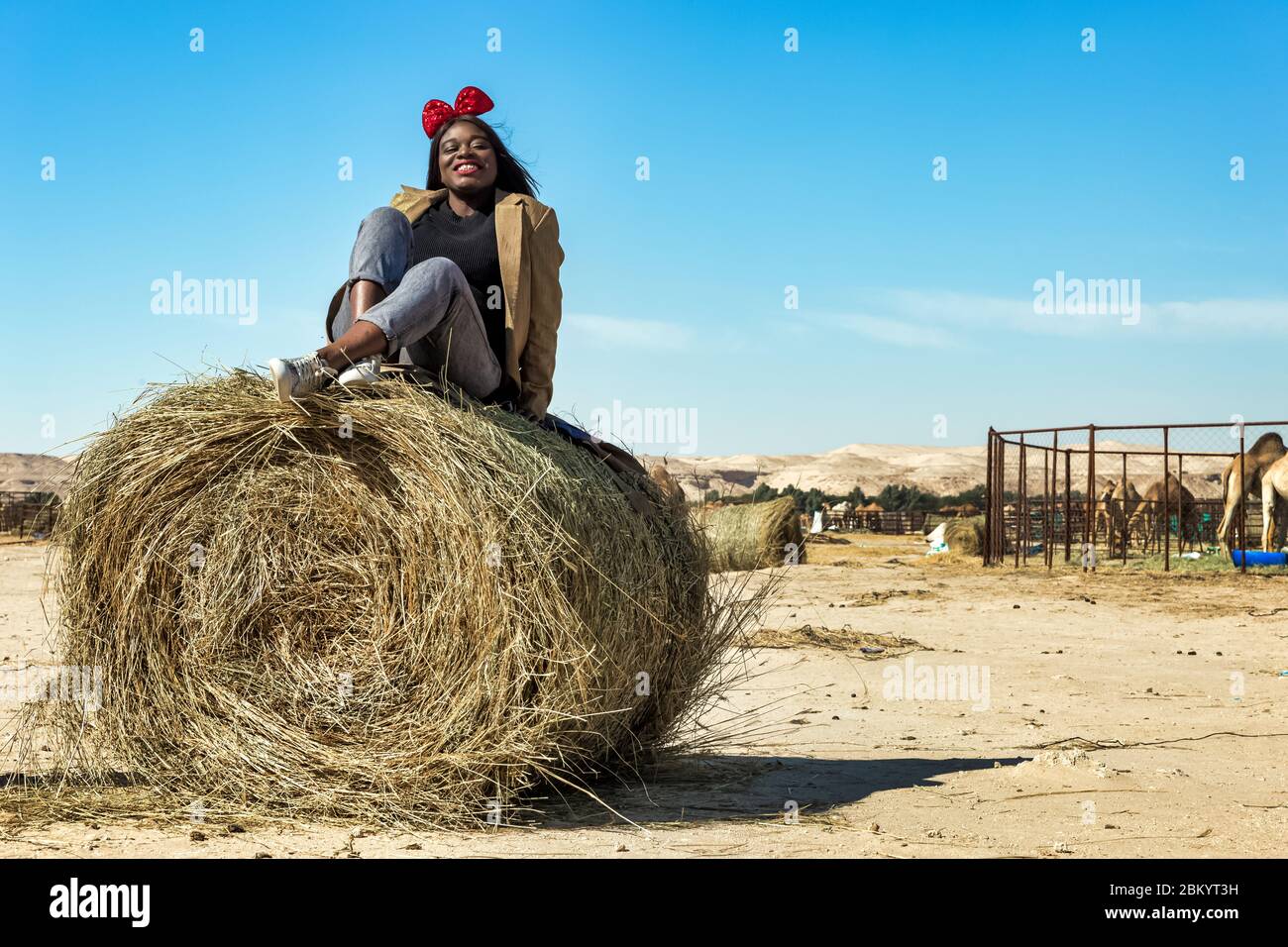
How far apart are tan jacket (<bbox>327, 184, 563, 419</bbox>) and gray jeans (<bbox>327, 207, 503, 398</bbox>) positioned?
12 centimetres

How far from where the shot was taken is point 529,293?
183 inches

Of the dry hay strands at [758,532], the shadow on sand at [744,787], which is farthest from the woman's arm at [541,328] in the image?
the dry hay strands at [758,532]

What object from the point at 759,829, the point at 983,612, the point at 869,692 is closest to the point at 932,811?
the point at 759,829

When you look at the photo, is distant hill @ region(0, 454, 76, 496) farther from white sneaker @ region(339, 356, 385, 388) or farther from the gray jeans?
white sneaker @ region(339, 356, 385, 388)

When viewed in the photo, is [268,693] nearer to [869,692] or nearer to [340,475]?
[340,475]

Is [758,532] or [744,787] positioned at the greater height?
[758,532]

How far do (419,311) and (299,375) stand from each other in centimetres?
47

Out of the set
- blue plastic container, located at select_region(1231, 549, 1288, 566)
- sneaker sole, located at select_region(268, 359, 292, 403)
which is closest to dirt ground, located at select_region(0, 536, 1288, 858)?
sneaker sole, located at select_region(268, 359, 292, 403)

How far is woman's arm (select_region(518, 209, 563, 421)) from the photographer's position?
4676 mm

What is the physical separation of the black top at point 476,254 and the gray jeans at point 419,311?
0.19 meters

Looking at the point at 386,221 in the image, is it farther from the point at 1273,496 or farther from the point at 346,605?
the point at 1273,496

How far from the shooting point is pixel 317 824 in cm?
389

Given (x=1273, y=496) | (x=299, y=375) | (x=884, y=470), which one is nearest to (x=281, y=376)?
(x=299, y=375)
